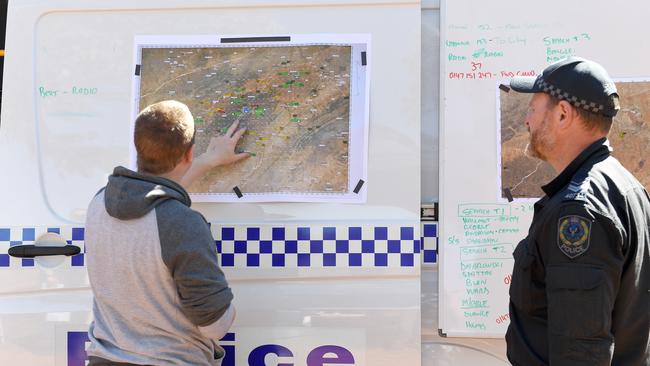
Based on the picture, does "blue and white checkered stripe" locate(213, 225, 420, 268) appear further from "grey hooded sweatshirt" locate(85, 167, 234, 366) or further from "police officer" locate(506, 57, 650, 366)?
"police officer" locate(506, 57, 650, 366)

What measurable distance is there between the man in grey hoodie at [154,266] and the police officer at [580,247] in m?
0.74

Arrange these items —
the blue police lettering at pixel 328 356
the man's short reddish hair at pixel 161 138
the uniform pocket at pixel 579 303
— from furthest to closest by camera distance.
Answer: the blue police lettering at pixel 328 356
the man's short reddish hair at pixel 161 138
the uniform pocket at pixel 579 303

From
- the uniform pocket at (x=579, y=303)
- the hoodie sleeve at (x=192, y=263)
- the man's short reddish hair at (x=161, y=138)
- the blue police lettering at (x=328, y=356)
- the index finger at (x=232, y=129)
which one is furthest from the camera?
the index finger at (x=232, y=129)

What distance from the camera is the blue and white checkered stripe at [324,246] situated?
90.0 inches

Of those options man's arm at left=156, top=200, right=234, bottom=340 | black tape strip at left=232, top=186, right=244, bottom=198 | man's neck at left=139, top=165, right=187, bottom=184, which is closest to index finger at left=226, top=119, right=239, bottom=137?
black tape strip at left=232, top=186, right=244, bottom=198

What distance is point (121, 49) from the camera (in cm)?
246

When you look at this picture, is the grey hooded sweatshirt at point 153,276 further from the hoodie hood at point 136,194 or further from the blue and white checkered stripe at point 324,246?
the blue and white checkered stripe at point 324,246

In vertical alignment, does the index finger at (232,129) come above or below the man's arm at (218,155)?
above

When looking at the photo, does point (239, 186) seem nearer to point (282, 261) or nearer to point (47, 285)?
point (282, 261)

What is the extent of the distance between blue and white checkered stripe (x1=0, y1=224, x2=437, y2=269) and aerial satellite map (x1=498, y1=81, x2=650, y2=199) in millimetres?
317

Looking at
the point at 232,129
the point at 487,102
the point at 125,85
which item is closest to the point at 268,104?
the point at 232,129

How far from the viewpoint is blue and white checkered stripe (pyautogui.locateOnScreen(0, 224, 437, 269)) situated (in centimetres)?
229

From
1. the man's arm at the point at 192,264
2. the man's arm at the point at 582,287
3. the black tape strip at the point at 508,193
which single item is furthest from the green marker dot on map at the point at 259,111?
the man's arm at the point at 582,287

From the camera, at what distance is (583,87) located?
5.18 feet
